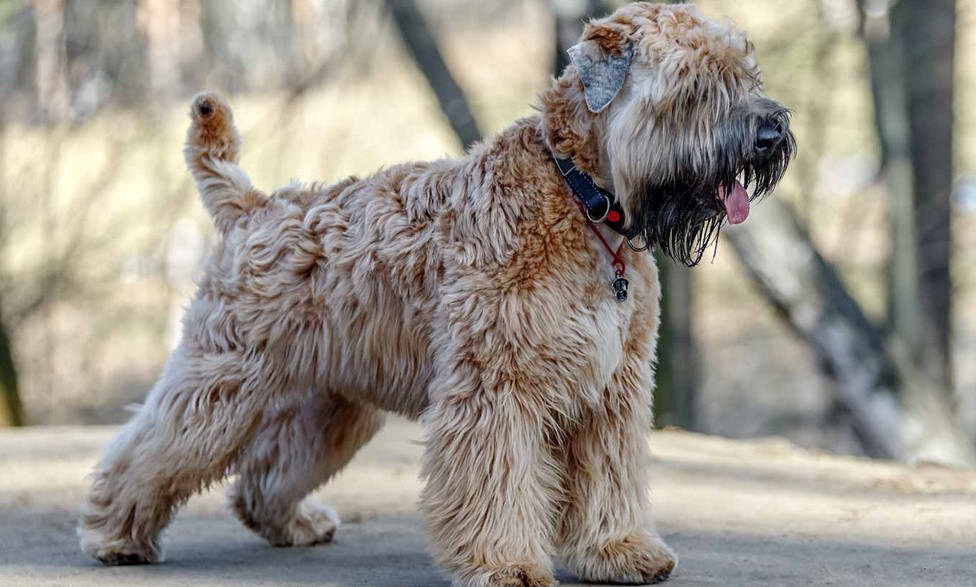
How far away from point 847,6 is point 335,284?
7.99m

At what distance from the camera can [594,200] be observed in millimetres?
4582

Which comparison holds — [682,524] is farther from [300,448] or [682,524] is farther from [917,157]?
[917,157]

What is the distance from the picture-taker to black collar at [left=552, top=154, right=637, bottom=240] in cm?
459

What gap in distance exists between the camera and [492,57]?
45.9 ft

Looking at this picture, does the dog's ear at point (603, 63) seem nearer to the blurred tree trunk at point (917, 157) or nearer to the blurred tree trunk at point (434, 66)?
the blurred tree trunk at point (434, 66)

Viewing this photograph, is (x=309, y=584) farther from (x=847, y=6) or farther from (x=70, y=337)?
(x=70, y=337)

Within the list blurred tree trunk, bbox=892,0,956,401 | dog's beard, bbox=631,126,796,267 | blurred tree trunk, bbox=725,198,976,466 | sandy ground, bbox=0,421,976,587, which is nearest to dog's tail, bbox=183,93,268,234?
sandy ground, bbox=0,421,976,587

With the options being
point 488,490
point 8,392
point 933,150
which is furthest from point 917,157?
point 488,490

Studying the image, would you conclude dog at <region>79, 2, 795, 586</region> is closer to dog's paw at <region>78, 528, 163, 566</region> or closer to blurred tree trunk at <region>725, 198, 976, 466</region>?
dog's paw at <region>78, 528, 163, 566</region>

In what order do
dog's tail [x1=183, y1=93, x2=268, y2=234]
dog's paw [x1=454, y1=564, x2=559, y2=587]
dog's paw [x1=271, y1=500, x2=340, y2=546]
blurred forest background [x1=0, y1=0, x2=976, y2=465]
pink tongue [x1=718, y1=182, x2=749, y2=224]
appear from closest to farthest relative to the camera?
→ dog's paw [x1=454, y1=564, x2=559, y2=587] < pink tongue [x1=718, y1=182, x2=749, y2=224] < dog's tail [x1=183, y1=93, x2=268, y2=234] < dog's paw [x1=271, y1=500, x2=340, y2=546] < blurred forest background [x1=0, y1=0, x2=976, y2=465]

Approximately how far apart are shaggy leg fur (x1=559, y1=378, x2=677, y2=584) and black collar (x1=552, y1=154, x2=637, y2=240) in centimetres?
60

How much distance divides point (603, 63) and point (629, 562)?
5.81ft

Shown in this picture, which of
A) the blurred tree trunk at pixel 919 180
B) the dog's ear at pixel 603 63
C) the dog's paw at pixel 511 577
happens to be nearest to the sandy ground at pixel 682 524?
the dog's paw at pixel 511 577

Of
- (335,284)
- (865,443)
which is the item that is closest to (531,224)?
(335,284)
